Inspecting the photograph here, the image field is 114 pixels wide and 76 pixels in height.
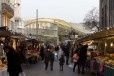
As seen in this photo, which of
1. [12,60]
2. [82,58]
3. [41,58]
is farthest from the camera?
[41,58]

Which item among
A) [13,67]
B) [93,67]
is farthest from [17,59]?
[93,67]

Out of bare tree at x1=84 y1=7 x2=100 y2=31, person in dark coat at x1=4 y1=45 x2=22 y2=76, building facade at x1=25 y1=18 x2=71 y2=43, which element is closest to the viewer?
person in dark coat at x1=4 y1=45 x2=22 y2=76

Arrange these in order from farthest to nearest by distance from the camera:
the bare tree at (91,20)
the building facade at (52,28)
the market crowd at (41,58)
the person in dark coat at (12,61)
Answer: the building facade at (52,28) < the bare tree at (91,20) < the market crowd at (41,58) < the person in dark coat at (12,61)

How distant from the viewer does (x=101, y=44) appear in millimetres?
38844

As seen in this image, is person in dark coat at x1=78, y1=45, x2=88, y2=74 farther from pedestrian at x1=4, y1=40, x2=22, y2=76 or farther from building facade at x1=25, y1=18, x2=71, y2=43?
building facade at x1=25, y1=18, x2=71, y2=43

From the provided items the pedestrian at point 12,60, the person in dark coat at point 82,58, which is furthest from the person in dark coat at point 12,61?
the person in dark coat at point 82,58

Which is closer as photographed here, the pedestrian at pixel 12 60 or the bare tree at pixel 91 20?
the pedestrian at pixel 12 60

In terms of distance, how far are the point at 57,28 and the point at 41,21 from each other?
4629 mm

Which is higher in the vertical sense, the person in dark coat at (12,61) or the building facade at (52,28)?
the building facade at (52,28)

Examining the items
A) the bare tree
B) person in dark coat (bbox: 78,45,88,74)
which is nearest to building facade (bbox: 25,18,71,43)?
the bare tree

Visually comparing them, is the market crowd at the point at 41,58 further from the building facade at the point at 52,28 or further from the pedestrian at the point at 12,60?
the building facade at the point at 52,28

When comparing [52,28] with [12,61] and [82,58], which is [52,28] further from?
[12,61]

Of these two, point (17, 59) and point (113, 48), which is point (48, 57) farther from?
point (17, 59)

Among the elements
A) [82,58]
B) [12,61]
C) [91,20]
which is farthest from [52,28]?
[12,61]
